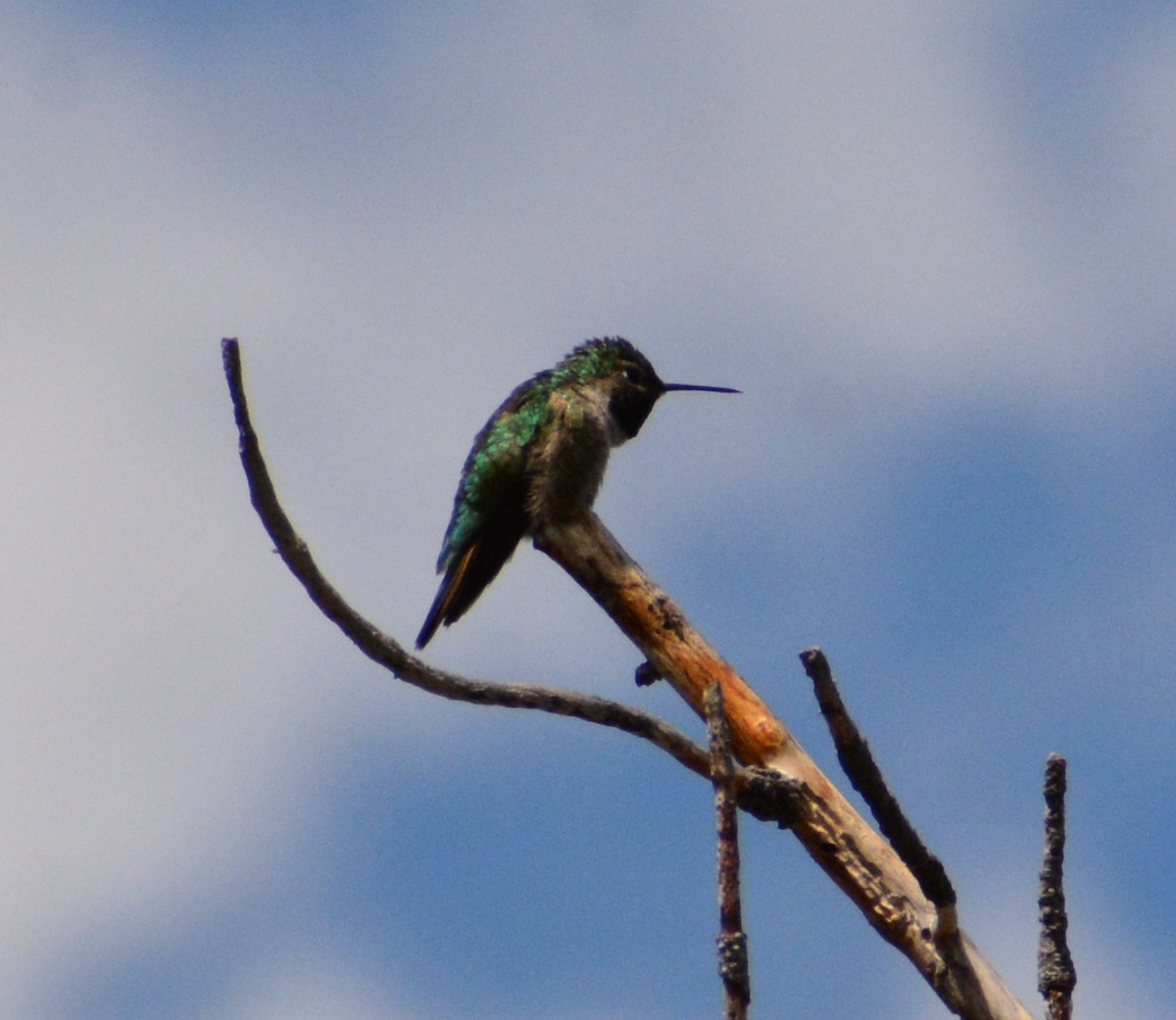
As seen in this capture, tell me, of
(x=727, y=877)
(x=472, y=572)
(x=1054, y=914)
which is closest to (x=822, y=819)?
(x=1054, y=914)

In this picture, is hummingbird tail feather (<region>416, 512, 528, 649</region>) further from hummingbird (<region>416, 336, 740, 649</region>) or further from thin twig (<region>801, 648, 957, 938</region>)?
thin twig (<region>801, 648, 957, 938</region>)

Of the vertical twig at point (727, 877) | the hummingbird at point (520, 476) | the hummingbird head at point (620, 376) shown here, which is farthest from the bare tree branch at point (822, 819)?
the hummingbird head at point (620, 376)

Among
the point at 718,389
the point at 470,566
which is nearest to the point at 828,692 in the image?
the point at 470,566

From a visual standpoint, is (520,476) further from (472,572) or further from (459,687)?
(459,687)

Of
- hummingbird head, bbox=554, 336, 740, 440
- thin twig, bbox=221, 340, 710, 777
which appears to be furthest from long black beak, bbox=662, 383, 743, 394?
thin twig, bbox=221, 340, 710, 777

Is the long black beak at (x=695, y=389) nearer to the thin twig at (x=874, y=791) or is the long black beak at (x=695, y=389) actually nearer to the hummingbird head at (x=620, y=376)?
the hummingbird head at (x=620, y=376)
